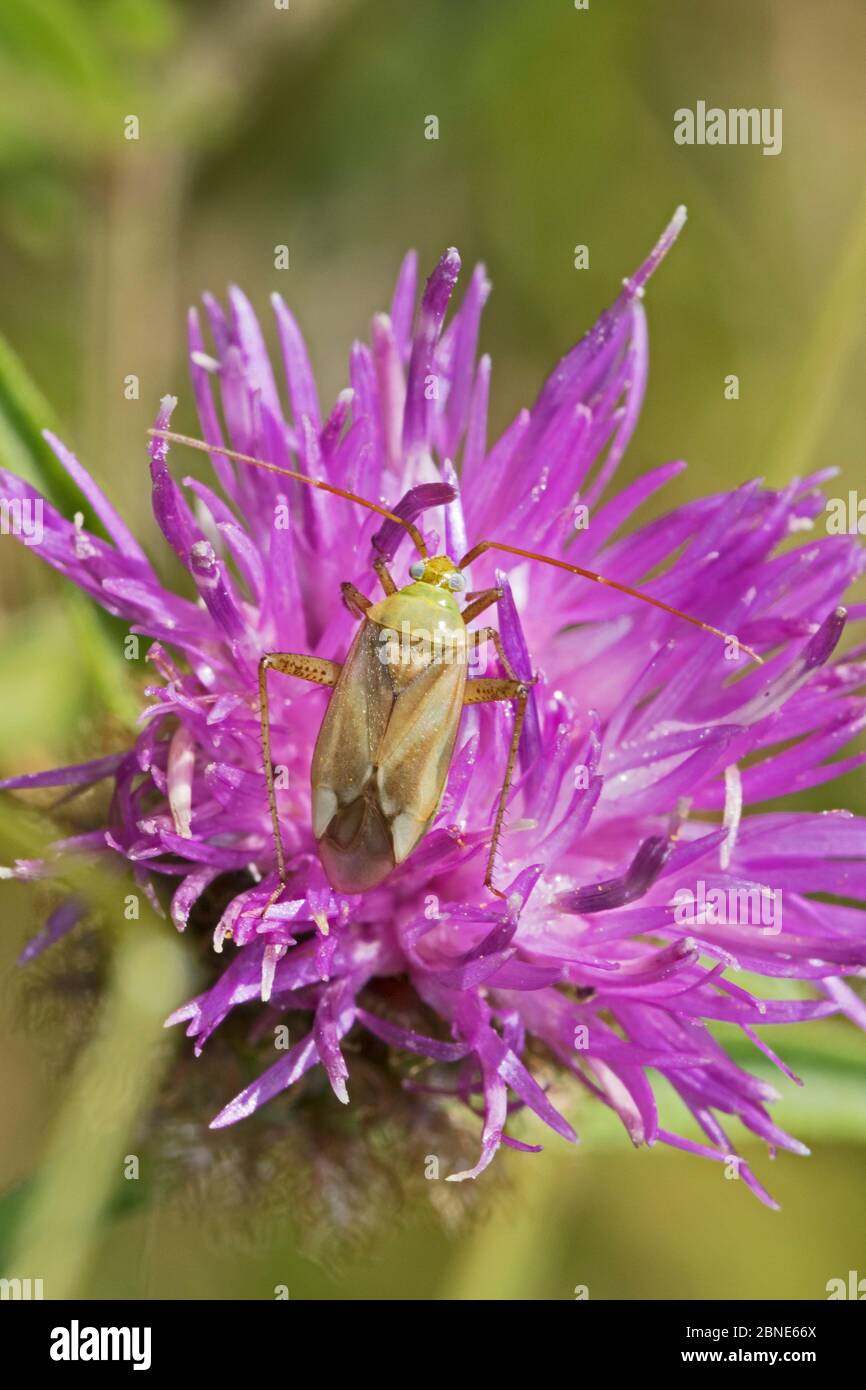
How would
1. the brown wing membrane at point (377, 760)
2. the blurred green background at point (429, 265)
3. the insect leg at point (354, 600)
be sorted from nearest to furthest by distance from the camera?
the brown wing membrane at point (377, 760) → the insect leg at point (354, 600) → the blurred green background at point (429, 265)

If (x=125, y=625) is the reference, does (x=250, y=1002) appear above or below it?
below

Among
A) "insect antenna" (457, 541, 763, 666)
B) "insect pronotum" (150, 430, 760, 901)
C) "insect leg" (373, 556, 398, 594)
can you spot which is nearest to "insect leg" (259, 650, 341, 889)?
"insect pronotum" (150, 430, 760, 901)

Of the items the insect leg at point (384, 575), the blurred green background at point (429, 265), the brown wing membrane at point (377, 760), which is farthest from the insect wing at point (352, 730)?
the blurred green background at point (429, 265)

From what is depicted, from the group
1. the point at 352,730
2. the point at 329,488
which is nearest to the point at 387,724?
the point at 352,730

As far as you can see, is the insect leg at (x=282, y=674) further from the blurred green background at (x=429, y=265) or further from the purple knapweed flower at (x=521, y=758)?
the blurred green background at (x=429, y=265)

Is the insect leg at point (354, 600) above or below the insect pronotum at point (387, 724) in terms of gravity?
above

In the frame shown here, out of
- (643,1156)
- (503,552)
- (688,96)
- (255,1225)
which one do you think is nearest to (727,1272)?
(643,1156)

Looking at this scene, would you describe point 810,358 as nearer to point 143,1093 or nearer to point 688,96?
point 143,1093

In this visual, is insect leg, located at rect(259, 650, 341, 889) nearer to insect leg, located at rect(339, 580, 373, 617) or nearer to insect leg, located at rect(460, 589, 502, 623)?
insect leg, located at rect(339, 580, 373, 617)
